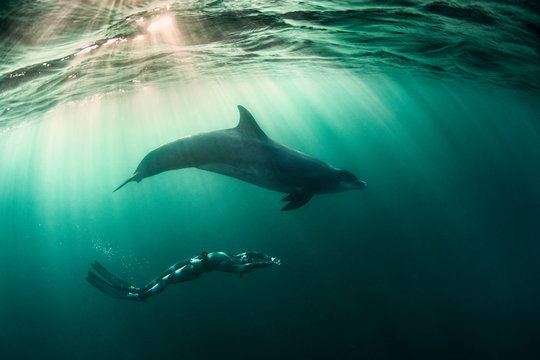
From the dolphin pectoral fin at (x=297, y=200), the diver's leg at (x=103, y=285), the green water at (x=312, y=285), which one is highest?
the dolphin pectoral fin at (x=297, y=200)

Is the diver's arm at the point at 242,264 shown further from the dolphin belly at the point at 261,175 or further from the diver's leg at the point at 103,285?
the diver's leg at the point at 103,285

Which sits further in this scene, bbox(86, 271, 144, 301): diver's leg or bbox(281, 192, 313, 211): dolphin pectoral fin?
bbox(86, 271, 144, 301): diver's leg

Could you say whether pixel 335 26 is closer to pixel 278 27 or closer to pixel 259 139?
pixel 278 27

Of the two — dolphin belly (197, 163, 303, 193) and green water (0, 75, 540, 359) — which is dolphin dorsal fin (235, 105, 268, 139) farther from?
green water (0, 75, 540, 359)

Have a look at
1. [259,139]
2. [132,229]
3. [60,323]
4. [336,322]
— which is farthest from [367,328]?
[132,229]

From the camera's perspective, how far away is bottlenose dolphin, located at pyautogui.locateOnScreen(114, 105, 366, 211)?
5.98 metres

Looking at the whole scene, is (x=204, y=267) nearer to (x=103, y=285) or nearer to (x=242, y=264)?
(x=242, y=264)

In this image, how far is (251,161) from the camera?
19.5ft

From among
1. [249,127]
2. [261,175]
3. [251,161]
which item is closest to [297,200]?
[261,175]

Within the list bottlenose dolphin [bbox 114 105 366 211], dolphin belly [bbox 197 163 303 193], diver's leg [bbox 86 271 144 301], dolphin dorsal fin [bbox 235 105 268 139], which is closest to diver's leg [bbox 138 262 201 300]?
diver's leg [bbox 86 271 144 301]

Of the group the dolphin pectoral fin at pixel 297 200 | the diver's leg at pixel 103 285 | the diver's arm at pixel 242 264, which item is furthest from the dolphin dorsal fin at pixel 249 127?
the diver's leg at pixel 103 285

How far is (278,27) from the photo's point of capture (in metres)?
10.1

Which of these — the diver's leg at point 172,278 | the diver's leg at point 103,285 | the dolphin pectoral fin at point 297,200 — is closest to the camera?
the dolphin pectoral fin at point 297,200

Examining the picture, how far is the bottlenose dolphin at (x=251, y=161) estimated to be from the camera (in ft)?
19.6
